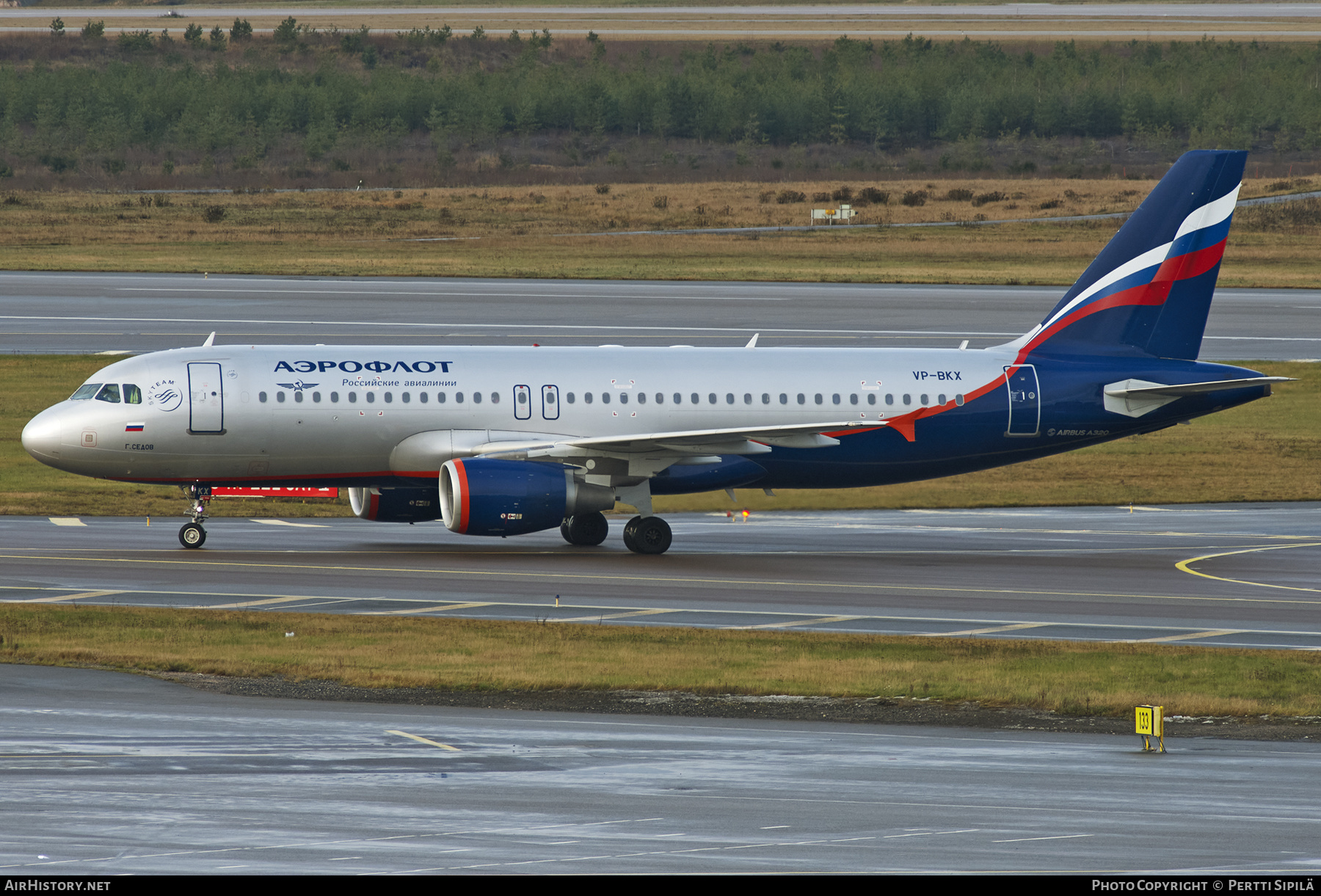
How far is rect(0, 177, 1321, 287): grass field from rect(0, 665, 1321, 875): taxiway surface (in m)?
73.6

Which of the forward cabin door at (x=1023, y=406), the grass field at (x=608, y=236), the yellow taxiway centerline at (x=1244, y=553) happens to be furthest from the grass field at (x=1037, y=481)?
the grass field at (x=608, y=236)

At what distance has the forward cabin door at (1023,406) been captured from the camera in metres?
42.7

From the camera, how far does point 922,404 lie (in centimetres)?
4228

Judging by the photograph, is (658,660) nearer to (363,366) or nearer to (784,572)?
(784,572)

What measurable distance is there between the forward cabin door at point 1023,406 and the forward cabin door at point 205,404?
18.9m

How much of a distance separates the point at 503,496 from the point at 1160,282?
18.2 m

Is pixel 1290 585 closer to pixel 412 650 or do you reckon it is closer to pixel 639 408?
pixel 639 408

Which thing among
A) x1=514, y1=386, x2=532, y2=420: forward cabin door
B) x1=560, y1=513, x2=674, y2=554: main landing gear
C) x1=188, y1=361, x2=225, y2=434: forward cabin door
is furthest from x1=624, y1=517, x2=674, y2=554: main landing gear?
x1=188, y1=361, x2=225, y2=434: forward cabin door

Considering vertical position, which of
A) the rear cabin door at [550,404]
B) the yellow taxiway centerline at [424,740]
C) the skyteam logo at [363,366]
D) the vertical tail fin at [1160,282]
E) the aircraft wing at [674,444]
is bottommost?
the yellow taxiway centerline at [424,740]

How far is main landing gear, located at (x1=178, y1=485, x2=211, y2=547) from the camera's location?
1543 inches

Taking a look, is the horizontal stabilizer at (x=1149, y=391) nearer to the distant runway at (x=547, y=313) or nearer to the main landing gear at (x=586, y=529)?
the main landing gear at (x=586, y=529)

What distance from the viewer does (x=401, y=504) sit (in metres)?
40.7

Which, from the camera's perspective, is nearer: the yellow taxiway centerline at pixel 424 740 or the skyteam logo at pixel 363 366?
the yellow taxiway centerline at pixel 424 740

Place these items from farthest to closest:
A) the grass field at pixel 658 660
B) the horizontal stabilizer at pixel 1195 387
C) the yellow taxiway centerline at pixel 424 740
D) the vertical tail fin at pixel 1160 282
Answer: the vertical tail fin at pixel 1160 282 < the horizontal stabilizer at pixel 1195 387 < the grass field at pixel 658 660 < the yellow taxiway centerline at pixel 424 740
